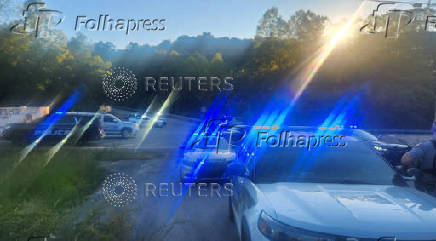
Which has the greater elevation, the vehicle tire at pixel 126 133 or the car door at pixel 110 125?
the car door at pixel 110 125

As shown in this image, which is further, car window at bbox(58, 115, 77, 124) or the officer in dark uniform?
car window at bbox(58, 115, 77, 124)

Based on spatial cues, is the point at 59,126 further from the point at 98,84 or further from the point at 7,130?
the point at 98,84

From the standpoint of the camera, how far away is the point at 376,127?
33.1 m

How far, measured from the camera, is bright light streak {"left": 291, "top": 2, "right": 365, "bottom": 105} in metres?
33.7

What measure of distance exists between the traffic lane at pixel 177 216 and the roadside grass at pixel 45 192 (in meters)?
0.56

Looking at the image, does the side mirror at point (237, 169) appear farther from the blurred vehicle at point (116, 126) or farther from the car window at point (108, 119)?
the car window at point (108, 119)

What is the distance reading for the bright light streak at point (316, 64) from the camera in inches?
1328

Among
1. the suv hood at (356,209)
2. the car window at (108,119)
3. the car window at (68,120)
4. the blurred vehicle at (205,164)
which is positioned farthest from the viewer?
the car window at (108,119)

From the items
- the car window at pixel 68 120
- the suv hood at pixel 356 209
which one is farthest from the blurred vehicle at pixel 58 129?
the suv hood at pixel 356 209

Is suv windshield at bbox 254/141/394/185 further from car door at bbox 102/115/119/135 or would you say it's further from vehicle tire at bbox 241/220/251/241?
car door at bbox 102/115/119/135

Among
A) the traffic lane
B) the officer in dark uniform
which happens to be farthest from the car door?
the officer in dark uniform

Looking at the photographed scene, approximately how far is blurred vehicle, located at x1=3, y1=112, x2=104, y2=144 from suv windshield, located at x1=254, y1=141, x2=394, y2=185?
42.9ft

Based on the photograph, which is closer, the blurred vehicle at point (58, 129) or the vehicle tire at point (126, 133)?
the blurred vehicle at point (58, 129)

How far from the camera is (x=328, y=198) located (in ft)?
12.1
